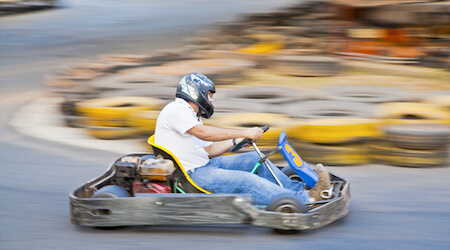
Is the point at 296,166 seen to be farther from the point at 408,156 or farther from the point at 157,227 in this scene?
the point at 408,156

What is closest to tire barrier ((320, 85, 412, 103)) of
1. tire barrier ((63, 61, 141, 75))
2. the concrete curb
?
the concrete curb

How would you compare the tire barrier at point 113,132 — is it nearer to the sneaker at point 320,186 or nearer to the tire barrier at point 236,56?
the sneaker at point 320,186

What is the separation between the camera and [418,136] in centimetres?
596

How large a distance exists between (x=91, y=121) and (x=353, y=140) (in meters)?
3.39

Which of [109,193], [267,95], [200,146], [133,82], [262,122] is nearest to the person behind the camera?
[109,193]

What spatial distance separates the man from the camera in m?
4.25

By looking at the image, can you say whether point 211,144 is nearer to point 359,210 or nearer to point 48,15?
point 359,210

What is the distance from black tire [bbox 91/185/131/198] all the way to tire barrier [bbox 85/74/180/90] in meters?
4.30

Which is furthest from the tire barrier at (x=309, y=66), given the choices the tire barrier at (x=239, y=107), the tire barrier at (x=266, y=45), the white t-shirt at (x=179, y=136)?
the white t-shirt at (x=179, y=136)

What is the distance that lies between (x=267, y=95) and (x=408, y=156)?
7.64ft

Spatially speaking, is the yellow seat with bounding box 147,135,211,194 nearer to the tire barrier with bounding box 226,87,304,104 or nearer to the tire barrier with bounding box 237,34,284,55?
the tire barrier with bounding box 226,87,304,104

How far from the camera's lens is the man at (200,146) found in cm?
425

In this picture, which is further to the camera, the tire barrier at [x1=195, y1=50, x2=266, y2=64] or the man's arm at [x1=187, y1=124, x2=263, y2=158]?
the tire barrier at [x1=195, y1=50, x2=266, y2=64]

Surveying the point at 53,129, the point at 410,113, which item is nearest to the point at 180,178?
the point at 410,113
